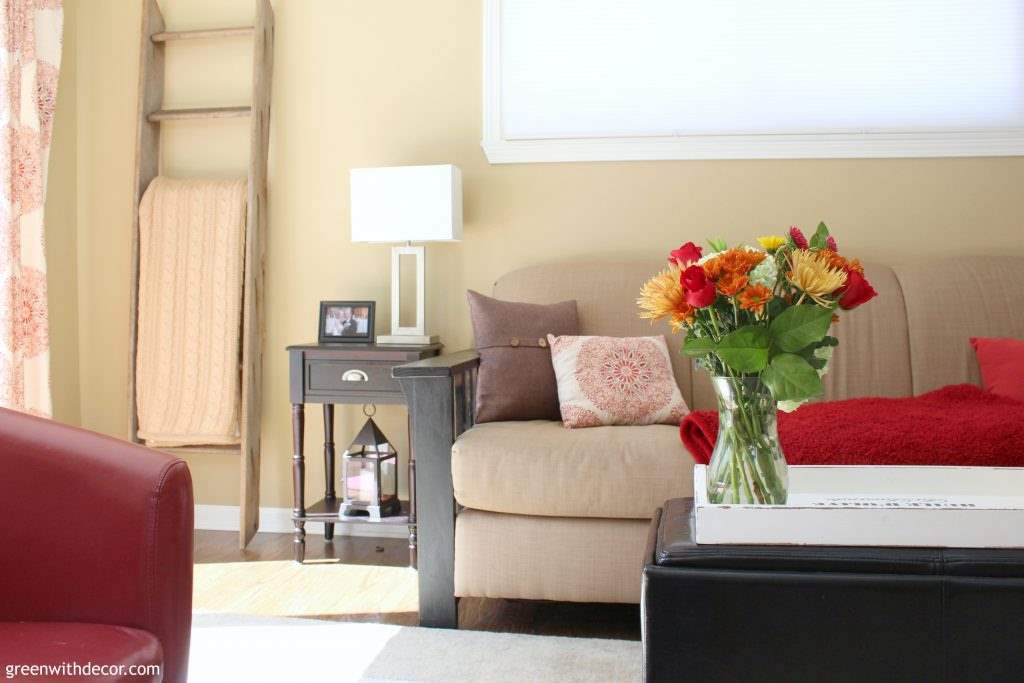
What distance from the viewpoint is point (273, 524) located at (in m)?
3.61

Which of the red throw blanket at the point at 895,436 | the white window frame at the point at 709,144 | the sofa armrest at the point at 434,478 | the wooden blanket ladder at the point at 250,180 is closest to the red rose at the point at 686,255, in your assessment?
the red throw blanket at the point at 895,436

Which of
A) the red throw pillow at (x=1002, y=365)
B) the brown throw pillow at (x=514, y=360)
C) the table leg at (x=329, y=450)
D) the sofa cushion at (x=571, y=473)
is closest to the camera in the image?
the sofa cushion at (x=571, y=473)

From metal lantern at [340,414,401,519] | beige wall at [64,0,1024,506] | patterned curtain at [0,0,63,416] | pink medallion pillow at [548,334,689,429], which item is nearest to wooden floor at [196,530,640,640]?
metal lantern at [340,414,401,519]

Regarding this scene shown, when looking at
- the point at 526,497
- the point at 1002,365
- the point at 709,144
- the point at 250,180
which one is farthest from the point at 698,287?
the point at 250,180

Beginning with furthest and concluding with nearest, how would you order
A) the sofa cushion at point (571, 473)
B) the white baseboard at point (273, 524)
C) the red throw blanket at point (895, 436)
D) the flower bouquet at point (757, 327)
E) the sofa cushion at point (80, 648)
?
the white baseboard at point (273, 524), the sofa cushion at point (571, 473), the red throw blanket at point (895, 436), the flower bouquet at point (757, 327), the sofa cushion at point (80, 648)

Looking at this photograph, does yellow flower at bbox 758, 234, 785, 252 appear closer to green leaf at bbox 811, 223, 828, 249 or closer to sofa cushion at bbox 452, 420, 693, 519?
green leaf at bbox 811, 223, 828, 249

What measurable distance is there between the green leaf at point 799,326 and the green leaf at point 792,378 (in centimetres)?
2

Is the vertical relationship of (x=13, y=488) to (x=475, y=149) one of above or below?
below

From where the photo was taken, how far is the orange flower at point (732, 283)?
1453 mm

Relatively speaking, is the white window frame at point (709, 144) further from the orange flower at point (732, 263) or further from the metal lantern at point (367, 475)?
the orange flower at point (732, 263)

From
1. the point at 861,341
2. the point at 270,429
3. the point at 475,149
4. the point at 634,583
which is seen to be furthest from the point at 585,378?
the point at 270,429

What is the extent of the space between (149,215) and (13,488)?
7.34 feet

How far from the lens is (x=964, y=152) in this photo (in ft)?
10.6

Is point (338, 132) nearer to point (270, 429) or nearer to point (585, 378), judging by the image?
point (270, 429)
